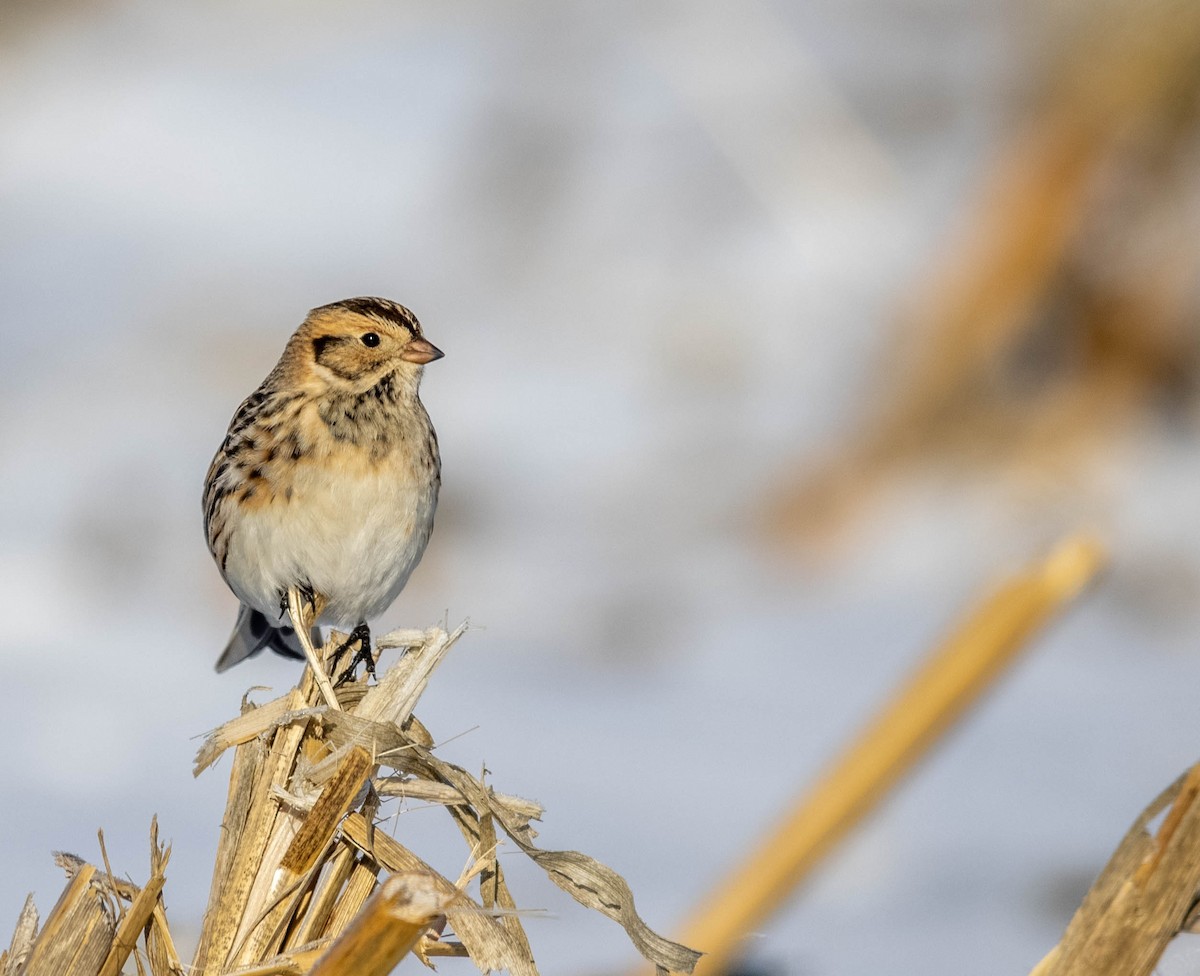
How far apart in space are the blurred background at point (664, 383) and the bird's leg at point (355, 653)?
800 millimetres

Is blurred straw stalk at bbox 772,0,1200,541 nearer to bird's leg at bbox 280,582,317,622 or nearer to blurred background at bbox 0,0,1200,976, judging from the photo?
blurred background at bbox 0,0,1200,976

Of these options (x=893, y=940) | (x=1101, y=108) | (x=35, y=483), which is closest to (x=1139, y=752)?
(x=893, y=940)

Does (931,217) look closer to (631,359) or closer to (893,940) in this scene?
(631,359)

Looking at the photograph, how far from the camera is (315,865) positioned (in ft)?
5.78

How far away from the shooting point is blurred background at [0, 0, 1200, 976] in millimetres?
4891

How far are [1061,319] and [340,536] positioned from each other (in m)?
4.57

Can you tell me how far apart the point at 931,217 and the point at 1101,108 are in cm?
109

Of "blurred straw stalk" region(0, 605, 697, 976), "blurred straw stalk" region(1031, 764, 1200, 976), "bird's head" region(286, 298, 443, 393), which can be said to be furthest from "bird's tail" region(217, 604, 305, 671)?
"blurred straw stalk" region(1031, 764, 1200, 976)

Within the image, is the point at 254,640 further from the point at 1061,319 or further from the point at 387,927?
the point at 1061,319

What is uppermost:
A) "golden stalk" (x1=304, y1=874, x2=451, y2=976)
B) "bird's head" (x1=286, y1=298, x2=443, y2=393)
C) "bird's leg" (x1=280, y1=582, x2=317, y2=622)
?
"bird's head" (x1=286, y1=298, x2=443, y2=393)

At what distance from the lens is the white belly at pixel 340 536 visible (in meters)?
2.80

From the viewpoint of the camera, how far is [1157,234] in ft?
22.1

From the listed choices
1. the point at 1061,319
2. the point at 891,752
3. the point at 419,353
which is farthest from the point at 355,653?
the point at 1061,319

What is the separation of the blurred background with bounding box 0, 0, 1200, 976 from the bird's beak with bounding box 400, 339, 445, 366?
1138 millimetres
